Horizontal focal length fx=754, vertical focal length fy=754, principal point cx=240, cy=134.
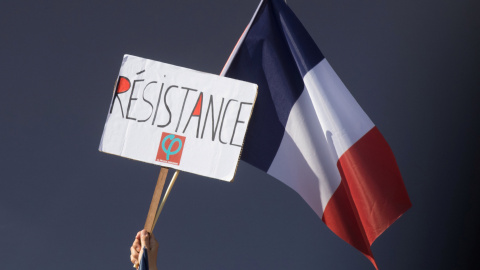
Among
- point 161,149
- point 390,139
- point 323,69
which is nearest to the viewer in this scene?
point 161,149

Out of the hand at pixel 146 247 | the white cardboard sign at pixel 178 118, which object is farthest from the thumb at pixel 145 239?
the white cardboard sign at pixel 178 118

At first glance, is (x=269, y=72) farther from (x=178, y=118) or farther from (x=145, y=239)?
(x=145, y=239)

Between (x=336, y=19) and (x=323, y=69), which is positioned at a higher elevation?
(x=336, y=19)

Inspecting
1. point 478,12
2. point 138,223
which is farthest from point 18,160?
point 478,12

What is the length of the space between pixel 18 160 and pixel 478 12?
81.6 inches

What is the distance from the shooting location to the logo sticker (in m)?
1.68

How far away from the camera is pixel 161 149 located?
66.1 inches

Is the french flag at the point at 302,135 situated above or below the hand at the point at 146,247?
above

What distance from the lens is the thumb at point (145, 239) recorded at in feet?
5.42

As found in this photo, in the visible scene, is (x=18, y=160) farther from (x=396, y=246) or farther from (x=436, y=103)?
(x=436, y=103)

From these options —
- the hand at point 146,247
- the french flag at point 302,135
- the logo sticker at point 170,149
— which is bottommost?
the hand at point 146,247

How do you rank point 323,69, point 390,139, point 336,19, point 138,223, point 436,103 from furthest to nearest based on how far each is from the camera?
point 436,103, point 390,139, point 336,19, point 138,223, point 323,69

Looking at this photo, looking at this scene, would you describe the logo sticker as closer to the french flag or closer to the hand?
the hand

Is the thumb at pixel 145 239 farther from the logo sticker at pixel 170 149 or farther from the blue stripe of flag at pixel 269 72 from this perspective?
the blue stripe of flag at pixel 269 72
